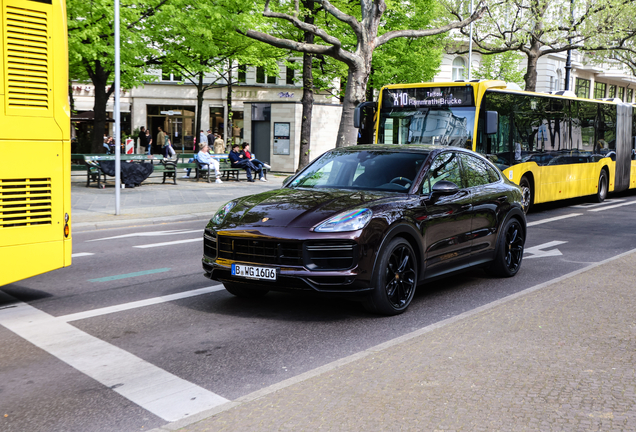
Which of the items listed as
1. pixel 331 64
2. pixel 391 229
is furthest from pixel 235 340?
pixel 331 64

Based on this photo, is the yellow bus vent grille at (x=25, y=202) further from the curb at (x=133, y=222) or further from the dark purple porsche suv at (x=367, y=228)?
the curb at (x=133, y=222)

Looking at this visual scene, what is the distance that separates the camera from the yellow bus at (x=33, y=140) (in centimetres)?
625

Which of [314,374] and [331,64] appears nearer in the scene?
[314,374]

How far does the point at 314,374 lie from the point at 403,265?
2169 mm

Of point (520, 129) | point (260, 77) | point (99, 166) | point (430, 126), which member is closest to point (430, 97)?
point (430, 126)

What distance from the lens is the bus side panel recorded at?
20.7 feet

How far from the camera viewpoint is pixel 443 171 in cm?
758

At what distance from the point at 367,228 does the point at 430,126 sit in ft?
27.9

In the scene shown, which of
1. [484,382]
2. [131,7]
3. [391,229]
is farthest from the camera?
[131,7]

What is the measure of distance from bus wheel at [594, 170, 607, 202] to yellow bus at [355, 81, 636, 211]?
3 centimetres

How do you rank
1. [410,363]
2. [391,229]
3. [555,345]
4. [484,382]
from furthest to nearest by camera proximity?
[391,229] → [555,345] → [410,363] → [484,382]

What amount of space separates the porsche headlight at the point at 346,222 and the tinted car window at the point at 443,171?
3.66 ft

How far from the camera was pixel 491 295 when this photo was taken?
25.5ft

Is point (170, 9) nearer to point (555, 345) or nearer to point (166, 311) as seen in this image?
point (166, 311)
